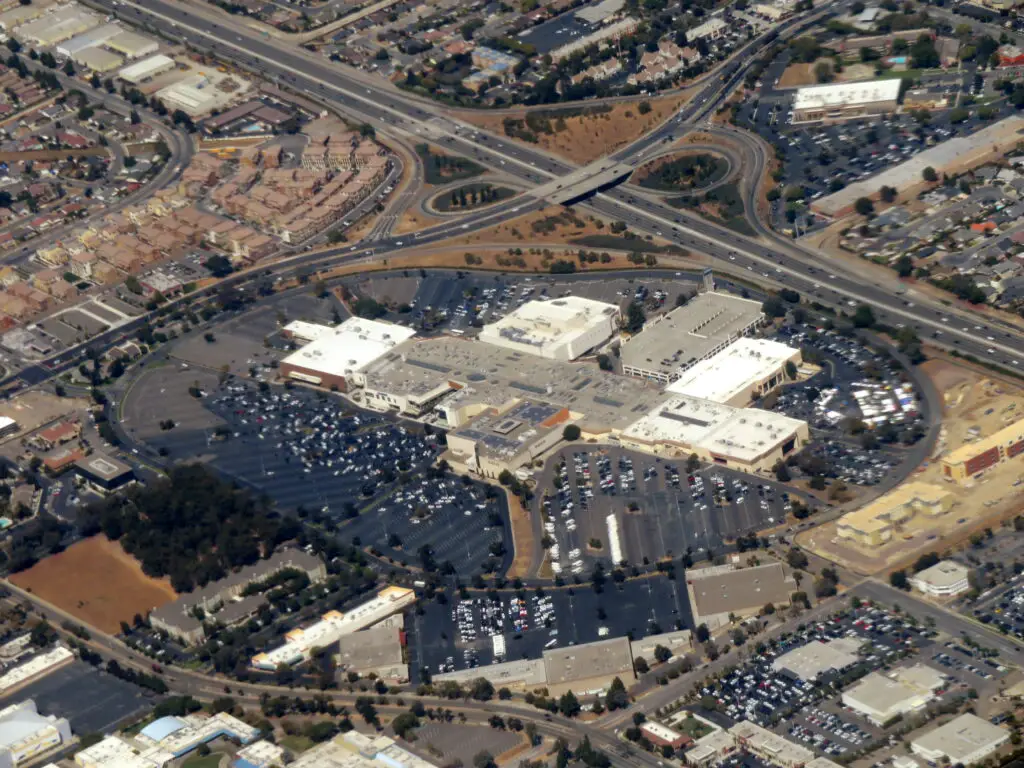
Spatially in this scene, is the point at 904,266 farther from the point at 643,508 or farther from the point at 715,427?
the point at 643,508

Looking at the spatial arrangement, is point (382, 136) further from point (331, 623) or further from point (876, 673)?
point (876, 673)

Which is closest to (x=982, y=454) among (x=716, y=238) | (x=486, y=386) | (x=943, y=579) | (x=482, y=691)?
(x=943, y=579)

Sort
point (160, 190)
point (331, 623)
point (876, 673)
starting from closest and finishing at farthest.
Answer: point (876, 673) < point (331, 623) < point (160, 190)

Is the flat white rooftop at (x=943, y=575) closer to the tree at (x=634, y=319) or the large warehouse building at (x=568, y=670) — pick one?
the large warehouse building at (x=568, y=670)

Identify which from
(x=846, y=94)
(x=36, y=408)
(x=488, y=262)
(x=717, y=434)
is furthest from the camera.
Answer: (x=846, y=94)

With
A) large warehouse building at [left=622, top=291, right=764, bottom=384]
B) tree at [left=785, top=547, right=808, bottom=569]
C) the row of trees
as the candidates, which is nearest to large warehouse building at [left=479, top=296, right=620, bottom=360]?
large warehouse building at [left=622, top=291, right=764, bottom=384]

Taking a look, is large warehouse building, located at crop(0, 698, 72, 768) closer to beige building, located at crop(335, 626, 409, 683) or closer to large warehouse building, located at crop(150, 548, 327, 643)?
large warehouse building, located at crop(150, 548, 327, 643)

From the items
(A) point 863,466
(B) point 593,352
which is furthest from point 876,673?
(B) point 593,352

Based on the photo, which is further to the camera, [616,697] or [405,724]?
[405,724]
